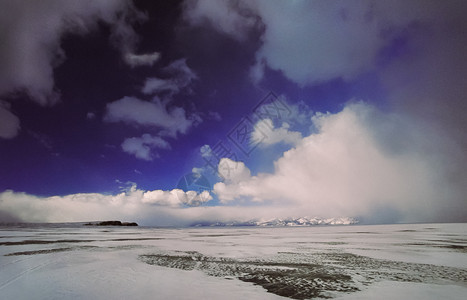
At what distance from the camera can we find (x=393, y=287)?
6.13 metres

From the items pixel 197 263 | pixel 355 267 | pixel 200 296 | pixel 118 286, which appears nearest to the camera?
pixel 200 296

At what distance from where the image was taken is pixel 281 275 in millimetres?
7426

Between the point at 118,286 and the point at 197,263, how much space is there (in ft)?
13.0

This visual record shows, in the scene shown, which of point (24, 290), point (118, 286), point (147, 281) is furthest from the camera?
point (147, 281)

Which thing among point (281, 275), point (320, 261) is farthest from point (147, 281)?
point (320, 261)

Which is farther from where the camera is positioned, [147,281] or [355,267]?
[355,267]

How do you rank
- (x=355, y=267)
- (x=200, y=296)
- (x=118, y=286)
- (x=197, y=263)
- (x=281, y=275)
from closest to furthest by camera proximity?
(x=200, y=296) < (x=118, y=286) < (x=281, y=275) < (x=355, y=267) < (x=197, y=263)

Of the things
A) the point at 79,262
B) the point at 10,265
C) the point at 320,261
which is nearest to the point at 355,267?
the point at 320,261

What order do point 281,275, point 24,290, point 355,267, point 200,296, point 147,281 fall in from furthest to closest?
1. point 355,267
2. point 281,275
3. point 147,281
4. point 24,290
5. point 200,296

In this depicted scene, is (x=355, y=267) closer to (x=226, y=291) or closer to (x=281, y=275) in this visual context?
(x=281, y=275)

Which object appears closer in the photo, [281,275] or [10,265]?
[281,275]

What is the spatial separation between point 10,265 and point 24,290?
4683 millimetres

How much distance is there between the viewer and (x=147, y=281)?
6801 mm

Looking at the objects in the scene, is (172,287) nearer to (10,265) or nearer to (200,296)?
(200,296)
